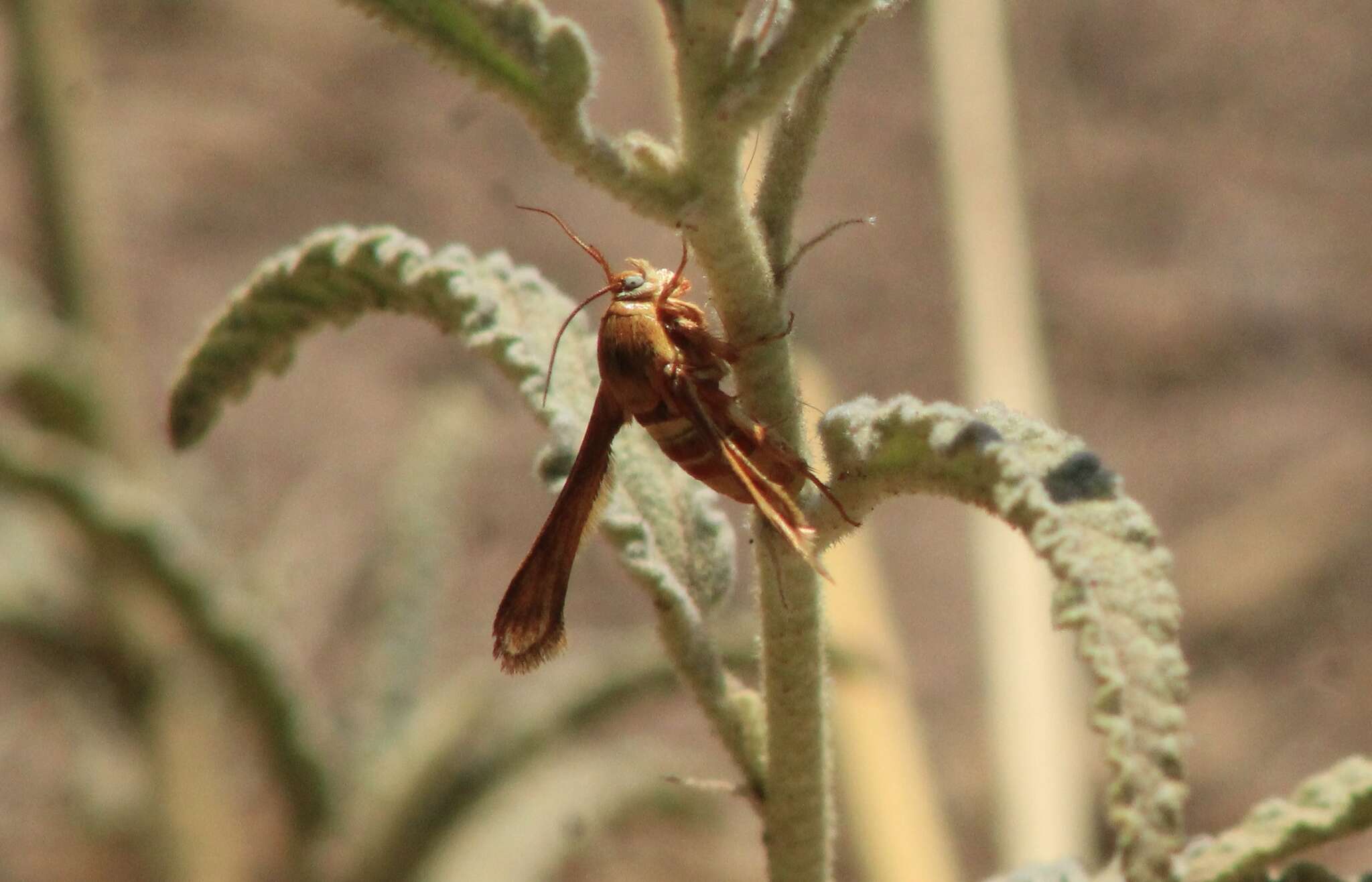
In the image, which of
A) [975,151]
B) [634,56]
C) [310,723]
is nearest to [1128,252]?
[634,56]

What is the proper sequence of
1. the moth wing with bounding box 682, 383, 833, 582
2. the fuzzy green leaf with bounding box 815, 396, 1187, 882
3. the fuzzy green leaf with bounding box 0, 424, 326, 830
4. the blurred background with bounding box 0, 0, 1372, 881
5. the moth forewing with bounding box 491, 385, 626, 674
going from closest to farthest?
the fuzzy green leaf with bounding box 815, 396, 1187, 882
the moth wing with bounding box 682, 383, 833, 582
the moth forewing with bounding box 491, 385, 626, 674
the fuzzy green leaf with bounding box 0, 424, 326, 830
the blurred background with bounding box 0, 0, 1372, 881

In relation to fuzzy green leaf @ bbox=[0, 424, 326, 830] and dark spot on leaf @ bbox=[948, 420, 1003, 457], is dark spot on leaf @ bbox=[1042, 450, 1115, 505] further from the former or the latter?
fuzzy green leaf @ bbox=[0, 424, 326, 830]

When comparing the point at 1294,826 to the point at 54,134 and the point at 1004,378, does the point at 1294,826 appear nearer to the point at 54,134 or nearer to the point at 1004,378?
the point at 1004,378

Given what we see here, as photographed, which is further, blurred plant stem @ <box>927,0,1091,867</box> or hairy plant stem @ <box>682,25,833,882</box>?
blurred plant stem @ <box>927,0,1091,867</box>

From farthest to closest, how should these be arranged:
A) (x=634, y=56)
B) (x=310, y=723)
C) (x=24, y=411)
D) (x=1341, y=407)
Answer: (x=634, y=56) < (x=1341, y=407) < (x=24, y=411) < (x=310, y=723)

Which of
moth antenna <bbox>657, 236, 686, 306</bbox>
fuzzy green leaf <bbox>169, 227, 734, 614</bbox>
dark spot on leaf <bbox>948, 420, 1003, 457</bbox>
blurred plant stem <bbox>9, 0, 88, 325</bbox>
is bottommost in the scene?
dark spot on leaf <bbox>948, 420, 1003, 457</bbox>

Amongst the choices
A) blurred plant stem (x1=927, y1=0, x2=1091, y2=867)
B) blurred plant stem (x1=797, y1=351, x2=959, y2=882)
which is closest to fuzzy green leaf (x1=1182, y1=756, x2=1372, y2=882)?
blurred plant stem (x1=927, y1=0, x2=1091, y2=867)

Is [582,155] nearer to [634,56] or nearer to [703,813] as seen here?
[703,813]
